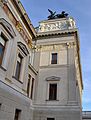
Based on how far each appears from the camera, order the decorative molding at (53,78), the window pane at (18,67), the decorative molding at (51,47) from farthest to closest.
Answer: the decorative molding at (51,47)
the decorative molding at (53,78)
the window pane at (18,67)

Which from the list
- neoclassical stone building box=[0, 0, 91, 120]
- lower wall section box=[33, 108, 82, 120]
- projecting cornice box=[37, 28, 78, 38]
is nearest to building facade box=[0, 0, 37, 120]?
neoclassical stone building box=[0, 0, 91, 120]

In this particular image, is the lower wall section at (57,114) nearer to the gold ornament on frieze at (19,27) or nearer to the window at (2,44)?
the gold ornament on frieze at (19,27)

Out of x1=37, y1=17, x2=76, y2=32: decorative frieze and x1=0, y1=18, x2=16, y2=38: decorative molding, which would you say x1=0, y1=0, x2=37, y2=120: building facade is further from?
x1=37, y1=17, x2=76, y2=32: decorative frieze

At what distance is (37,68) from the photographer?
24750 millimetres

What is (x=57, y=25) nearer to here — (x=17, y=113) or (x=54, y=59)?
(x=54, y=59)

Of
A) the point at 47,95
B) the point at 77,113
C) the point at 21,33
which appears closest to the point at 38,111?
the point at 47,95

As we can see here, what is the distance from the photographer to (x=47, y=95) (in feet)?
74.0

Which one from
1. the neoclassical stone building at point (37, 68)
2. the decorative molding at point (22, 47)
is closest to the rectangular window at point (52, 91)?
the neoclassical stone building at point (37, 68)

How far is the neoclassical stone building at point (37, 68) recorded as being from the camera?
12859 mm

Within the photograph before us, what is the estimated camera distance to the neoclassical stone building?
506 inches

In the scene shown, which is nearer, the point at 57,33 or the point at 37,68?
the point at 37,68

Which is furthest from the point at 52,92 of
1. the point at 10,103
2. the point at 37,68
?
the point at 10,103

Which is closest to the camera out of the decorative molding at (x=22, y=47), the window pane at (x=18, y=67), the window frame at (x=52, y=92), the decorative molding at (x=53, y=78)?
the window pane at (x=18, y=67)

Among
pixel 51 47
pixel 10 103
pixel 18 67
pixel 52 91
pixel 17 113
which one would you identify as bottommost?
pixel 17 113
